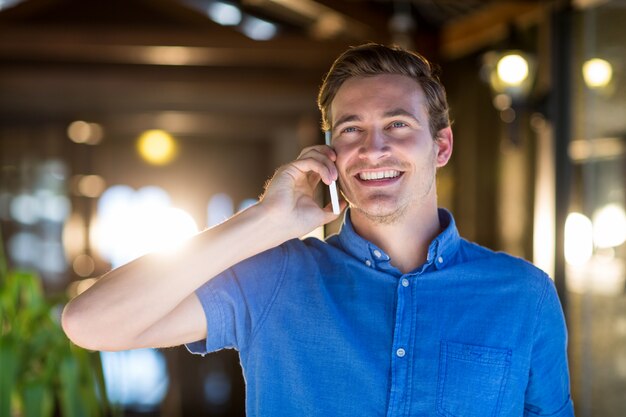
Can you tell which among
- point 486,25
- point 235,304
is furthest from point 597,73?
point 235,304

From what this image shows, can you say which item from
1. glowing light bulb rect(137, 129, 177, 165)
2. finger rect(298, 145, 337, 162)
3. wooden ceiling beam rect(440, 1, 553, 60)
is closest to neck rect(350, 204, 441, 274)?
finger rect(298, 145, 337, 162)

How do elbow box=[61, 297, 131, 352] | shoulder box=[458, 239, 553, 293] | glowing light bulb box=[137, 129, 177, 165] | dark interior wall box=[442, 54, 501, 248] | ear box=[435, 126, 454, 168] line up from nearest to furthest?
1. elbow box=[61, 297, 131, 352]
2. shoulder box=[458, 239, 553, 293]
3. ear box=[435, 126, 454, 168]
4. dark interior wall box=[442, 54, 501, 248]
5. glowing light bulb box=[137, 129, 177, 165]

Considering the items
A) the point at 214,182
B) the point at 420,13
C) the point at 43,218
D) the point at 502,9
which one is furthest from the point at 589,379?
the point at 214,182

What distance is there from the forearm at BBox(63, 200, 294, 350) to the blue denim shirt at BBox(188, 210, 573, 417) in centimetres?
7

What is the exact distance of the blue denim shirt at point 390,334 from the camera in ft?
4.06

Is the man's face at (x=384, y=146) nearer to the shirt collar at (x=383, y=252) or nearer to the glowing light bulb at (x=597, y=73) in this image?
the shirt collar at (x=383, y=252)

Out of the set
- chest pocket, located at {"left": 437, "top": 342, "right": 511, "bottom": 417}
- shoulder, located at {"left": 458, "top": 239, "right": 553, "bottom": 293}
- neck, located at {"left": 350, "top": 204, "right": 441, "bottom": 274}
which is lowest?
chest pocket, located at {"left": 437, "top": 342, "right": 511, "bottom": 417}

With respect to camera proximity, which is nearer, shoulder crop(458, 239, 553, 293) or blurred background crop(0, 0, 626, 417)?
shoulder crop(458, 239, 553, 293)

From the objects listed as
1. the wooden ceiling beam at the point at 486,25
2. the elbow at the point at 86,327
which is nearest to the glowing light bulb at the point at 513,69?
the wooden ceiling beam at the point at 486,25

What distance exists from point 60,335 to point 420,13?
4115 millimetres

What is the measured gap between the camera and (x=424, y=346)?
49.4 inches

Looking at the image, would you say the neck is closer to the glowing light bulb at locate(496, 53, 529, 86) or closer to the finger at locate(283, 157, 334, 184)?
the finger at locate(283, 157, 334, 184)

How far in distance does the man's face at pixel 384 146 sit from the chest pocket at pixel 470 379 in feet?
0.87

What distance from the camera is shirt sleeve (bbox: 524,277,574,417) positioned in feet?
4.26
